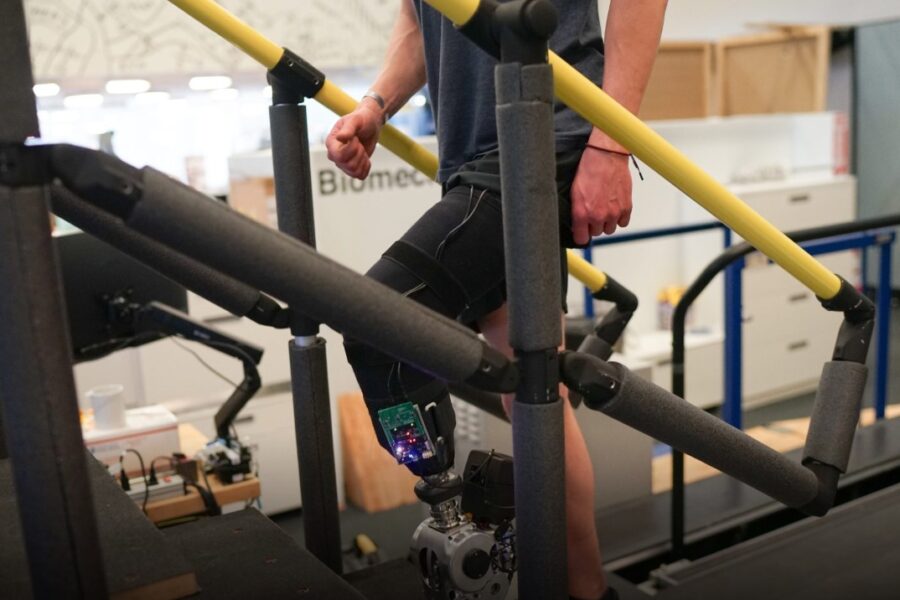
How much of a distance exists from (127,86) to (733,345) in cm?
269

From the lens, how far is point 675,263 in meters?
5.20

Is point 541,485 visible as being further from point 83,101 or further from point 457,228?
point 83,101

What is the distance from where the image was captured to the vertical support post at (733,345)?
265 cm

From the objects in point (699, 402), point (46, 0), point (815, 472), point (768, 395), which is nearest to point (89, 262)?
point (815, 472)

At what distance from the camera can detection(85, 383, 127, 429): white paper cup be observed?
2.03 meters

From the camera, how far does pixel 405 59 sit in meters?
1.54

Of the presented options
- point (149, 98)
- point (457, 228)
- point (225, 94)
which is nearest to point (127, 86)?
point (149, 98)

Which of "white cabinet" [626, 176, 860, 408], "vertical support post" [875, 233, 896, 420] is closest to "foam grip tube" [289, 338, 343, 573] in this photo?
"vertical support post" [875, 233, 896, 420]

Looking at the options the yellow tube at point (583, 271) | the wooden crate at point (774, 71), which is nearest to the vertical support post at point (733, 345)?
the yellow tube at point (583, 271)

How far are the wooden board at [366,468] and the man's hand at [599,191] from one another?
2.43 m

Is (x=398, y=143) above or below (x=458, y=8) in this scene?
below

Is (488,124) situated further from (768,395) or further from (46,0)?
(768,395)

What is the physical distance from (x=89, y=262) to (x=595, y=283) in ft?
3.39

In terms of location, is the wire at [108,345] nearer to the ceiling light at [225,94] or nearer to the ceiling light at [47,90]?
the ceiling light at [47,90]
